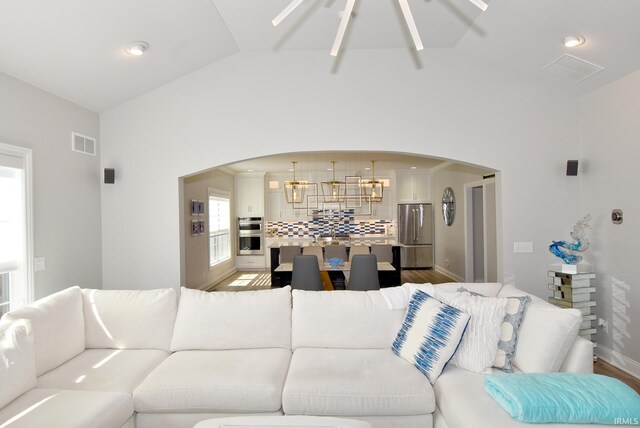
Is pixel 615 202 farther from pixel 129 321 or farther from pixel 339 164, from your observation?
pixel 339 164

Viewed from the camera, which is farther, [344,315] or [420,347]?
[344,315]

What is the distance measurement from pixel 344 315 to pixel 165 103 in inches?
128

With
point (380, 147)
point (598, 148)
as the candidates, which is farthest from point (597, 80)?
point (380, 147)

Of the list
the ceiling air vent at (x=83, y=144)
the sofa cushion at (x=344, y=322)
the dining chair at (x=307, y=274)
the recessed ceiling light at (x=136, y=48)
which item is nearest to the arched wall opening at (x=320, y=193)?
the ceiling air vent at (x=83, y=144)

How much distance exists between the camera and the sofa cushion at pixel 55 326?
8.41ft

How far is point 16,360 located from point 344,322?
194 centimetres

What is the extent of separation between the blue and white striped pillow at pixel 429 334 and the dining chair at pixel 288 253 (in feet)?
13.3

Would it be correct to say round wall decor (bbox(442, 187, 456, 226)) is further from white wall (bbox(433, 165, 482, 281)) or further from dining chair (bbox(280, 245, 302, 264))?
dining chair (bbox(280, 245, 302, 264))

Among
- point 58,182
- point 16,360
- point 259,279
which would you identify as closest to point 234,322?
point 16,360

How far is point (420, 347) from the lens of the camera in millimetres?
2615

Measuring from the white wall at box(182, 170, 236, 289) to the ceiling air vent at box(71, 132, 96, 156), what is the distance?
68.9 inches

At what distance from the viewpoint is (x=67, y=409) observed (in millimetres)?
2084

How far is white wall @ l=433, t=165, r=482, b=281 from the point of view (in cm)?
791

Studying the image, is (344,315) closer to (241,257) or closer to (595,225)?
(595,225)
